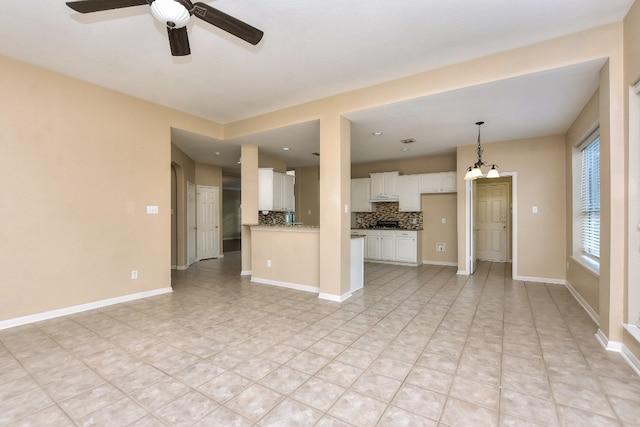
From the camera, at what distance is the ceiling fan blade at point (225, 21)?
1940 mm

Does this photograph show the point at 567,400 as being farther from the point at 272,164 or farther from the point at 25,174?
the point at 272,164

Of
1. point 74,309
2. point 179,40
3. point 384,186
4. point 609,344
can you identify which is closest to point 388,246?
point 384,186

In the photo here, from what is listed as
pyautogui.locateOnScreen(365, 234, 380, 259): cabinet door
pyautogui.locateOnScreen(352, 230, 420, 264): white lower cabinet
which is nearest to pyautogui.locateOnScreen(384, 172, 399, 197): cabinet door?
pyautogui.locateOnScreen(352, 230, 420, 264): white lower cabinet

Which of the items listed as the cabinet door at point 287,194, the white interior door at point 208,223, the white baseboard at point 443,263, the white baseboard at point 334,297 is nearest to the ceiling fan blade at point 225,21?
the white baseboard at point 334,297

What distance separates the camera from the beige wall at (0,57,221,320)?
316 centimetres

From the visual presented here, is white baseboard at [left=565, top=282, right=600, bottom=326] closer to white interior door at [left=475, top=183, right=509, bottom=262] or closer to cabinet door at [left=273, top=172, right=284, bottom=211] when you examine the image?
white interior door at [left=475, top=183, right=509, bottom=262]

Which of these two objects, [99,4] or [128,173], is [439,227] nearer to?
[128,173]

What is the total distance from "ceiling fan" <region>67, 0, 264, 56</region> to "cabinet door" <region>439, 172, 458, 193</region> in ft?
18.4

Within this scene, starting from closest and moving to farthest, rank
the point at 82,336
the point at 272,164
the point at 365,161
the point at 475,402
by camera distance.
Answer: the point at 475,402 → the point at 82,336 → the point at 272,164 → the point at 365,161

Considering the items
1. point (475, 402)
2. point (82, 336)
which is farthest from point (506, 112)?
point (82, 336)

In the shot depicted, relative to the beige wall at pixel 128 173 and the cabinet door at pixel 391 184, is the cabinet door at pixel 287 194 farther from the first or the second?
the cabinet door at pixel 391 184

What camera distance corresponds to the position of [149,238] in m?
4.32

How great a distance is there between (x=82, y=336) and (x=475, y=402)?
11.5 feet

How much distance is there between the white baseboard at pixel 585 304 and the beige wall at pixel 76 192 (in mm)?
5620
